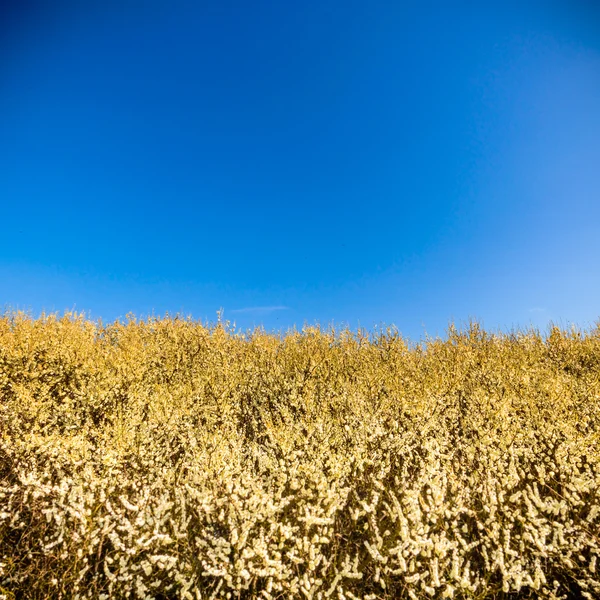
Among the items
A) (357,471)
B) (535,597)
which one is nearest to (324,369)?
(357,471)

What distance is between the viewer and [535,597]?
2953 mm

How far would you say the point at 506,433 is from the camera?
3953 millimetres

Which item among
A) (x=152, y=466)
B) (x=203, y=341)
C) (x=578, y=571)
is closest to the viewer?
(x=578, y=571)

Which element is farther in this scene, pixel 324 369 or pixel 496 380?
pixel 324 369

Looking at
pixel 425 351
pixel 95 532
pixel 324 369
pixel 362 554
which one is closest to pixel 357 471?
pixel 362 554

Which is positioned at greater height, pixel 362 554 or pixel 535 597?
pixel 362 554

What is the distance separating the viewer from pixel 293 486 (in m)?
2.77

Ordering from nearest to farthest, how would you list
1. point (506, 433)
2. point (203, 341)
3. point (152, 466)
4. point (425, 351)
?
point (152, 466)
point (506, 433)
point (203, 341)
point (425, 351)

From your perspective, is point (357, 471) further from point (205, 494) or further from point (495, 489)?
point (205, 494)

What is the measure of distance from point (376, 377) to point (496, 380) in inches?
79.6

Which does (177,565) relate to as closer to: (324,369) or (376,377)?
(376,377)

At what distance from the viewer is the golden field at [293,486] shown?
2.59 m

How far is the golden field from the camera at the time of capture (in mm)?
2588

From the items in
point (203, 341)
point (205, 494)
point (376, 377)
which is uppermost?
point (203, 341)
